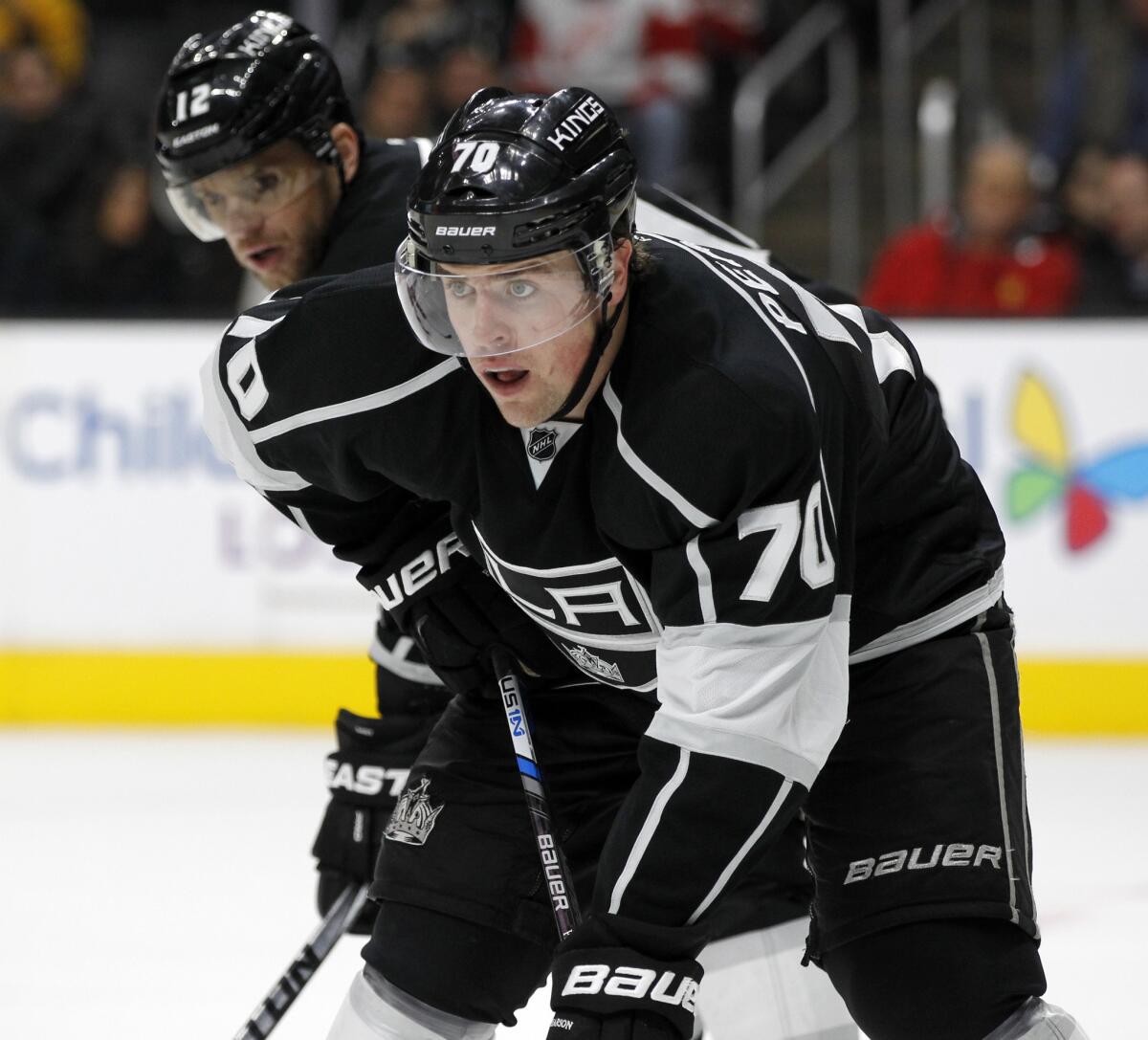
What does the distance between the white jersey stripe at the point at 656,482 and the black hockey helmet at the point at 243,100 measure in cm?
94

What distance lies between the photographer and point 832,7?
22.1ft

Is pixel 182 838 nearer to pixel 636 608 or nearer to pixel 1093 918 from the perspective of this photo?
pixel 1093 918

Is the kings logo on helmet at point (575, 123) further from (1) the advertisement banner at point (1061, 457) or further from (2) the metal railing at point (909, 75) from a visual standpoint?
(2) the metal railing at point (909, 75)

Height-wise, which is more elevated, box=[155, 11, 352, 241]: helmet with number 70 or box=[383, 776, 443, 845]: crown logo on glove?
box=[155, 11, 352, 241]: helmet with number 70

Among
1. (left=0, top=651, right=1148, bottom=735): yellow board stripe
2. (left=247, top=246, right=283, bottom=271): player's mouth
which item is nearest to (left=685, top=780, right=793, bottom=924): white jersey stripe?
(left=247, top=246, right=283, bottom=271): player's mouth

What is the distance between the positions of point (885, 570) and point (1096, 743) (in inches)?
115

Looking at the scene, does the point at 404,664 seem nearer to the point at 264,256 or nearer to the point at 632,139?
the point at 264,256

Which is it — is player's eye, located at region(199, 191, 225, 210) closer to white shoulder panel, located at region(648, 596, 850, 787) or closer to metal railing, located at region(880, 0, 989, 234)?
white shoulder panel, located at region(648, 596, 850, 787)

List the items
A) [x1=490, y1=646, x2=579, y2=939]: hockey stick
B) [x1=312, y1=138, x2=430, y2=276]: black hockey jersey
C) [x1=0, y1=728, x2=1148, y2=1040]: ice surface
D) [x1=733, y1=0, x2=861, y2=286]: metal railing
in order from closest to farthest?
[x1=490, y1=646, x2=579, y2=939]: hockey stick, [x1=312, y1=138, x2=430, y2=276]: black hockey jersey, [x1=0, y1=728, x2=1148, y2=1040]: ice surface, [x1=733, y1=0, x2=861, y2=286]: metal railing

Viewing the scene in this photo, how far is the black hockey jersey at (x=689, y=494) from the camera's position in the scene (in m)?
1.58

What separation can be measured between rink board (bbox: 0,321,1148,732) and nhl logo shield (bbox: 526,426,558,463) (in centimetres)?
289

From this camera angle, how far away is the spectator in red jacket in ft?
16.1

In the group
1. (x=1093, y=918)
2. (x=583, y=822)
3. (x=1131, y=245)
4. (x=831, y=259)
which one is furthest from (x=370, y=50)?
(x=583, y=822)

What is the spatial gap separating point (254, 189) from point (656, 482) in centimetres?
103
